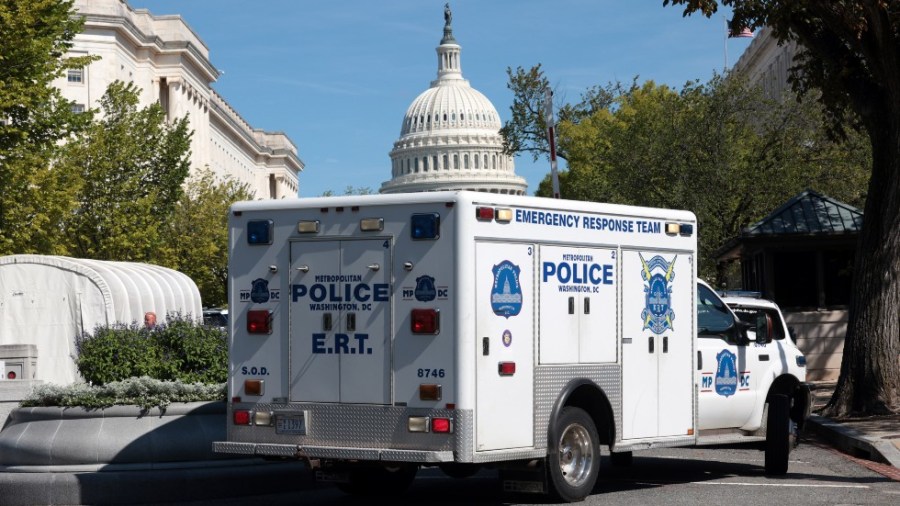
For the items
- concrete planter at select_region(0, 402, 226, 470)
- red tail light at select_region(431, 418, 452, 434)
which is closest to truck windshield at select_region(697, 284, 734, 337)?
red tail light at select_region(431, 418, 452, 434)

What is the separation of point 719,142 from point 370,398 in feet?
123

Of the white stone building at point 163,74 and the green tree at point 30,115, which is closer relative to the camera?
the green tree at point 30,115

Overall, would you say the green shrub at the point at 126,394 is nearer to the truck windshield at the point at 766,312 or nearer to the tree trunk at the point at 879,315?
the truck windshield at the point at 766,312

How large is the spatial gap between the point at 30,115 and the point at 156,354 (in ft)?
53.0

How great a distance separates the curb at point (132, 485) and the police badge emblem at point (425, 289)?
3018 mm

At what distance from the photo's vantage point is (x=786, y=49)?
306 feet

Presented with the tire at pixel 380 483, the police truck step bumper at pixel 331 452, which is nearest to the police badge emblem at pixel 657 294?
the tire at pixel 380 483

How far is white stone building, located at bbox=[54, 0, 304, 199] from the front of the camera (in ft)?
260

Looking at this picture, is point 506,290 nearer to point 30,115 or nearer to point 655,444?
point 655,444

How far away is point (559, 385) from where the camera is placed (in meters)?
12.4

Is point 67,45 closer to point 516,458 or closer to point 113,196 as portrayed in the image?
point 113,196

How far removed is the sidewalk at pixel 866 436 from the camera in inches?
668

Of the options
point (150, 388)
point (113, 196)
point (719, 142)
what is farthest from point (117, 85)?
point (150, 388)

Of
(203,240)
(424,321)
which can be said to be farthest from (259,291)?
(203,240)
